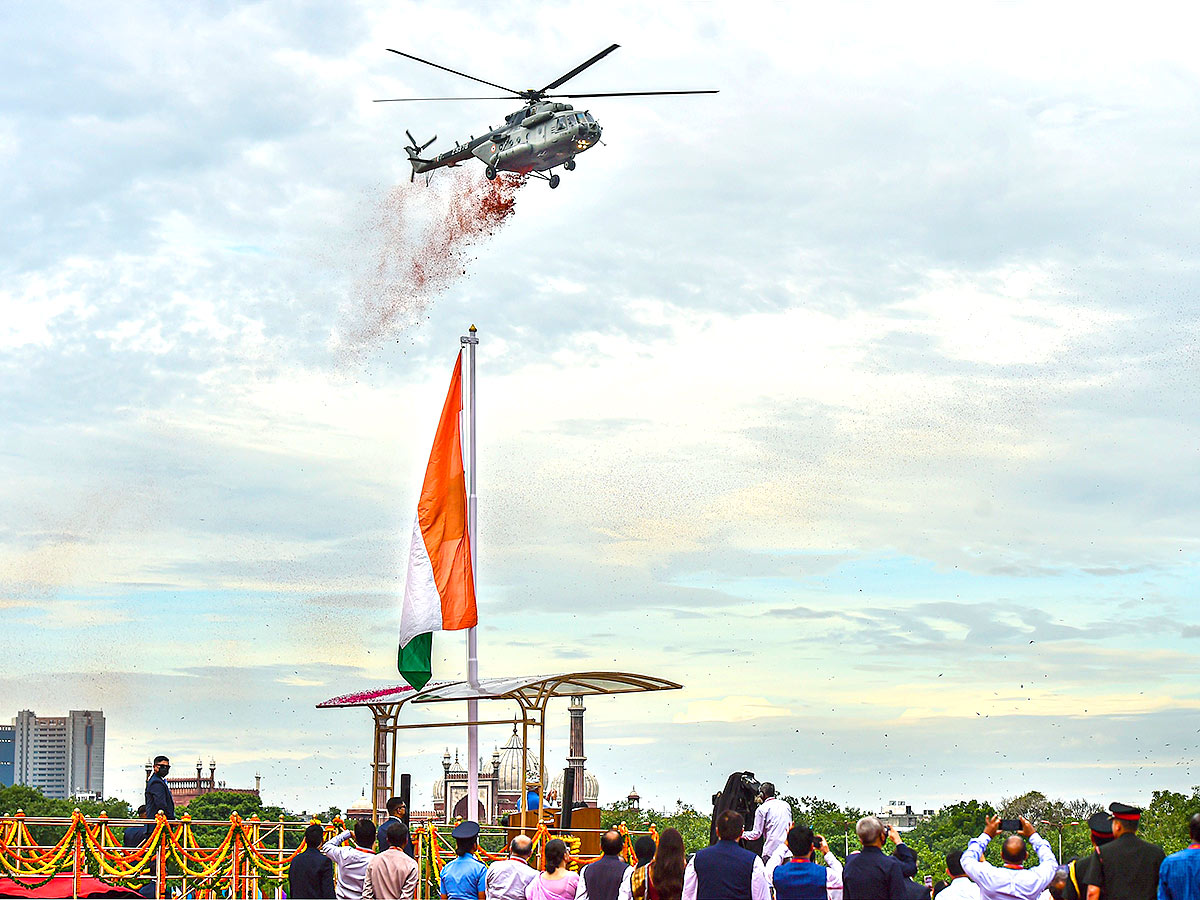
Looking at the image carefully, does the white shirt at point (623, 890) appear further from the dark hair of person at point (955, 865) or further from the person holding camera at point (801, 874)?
the dark hair of person at point (955, 865)

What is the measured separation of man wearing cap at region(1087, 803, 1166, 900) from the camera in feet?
37.4

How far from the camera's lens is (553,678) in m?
22.7

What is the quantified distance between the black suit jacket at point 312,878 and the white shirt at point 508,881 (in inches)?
69.5

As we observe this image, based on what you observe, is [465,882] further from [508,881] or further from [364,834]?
[364,834]

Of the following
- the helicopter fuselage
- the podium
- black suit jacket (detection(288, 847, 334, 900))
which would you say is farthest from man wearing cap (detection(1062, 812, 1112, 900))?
the helicopter fuselage

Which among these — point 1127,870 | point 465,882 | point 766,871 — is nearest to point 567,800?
point 465,882

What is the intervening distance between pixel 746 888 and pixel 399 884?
12.9 ft

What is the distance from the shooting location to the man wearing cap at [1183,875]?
1107 cm

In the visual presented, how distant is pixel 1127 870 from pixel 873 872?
6.79 ft

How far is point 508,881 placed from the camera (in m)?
13.5

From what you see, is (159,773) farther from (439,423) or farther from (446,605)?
(439,423)

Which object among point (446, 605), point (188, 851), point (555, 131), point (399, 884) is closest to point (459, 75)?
point (555, 131)

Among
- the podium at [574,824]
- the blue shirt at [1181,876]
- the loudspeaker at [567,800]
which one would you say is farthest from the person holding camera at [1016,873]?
the loudspeaker at [567,800]

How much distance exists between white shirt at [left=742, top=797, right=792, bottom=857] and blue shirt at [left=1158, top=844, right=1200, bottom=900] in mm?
4966
